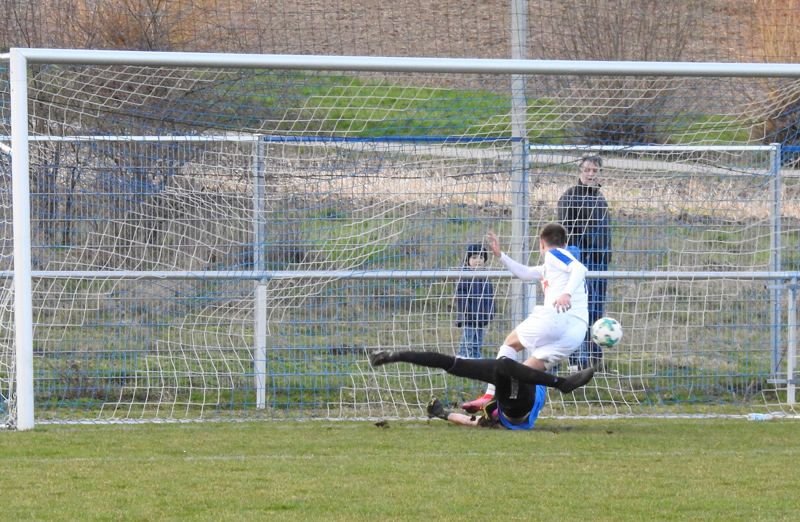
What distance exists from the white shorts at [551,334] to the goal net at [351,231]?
1142 mm

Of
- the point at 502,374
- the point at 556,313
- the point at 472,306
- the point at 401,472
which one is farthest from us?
the point at 472,306

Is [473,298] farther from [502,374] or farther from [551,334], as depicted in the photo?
[502,374]

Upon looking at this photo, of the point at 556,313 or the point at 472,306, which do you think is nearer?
the point at 556,313

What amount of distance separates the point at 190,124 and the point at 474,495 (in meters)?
4.92

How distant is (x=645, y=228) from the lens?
9219 millimetres

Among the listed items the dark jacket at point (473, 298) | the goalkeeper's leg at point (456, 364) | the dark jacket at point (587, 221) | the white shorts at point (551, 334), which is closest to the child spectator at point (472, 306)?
the dark jacket at point (473, 298)

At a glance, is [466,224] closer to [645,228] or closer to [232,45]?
[645,228]

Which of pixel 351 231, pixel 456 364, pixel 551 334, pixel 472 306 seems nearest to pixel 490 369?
pixel 456 364

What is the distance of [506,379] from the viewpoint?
7.07m

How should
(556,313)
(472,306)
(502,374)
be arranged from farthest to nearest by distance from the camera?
(472,306)
(556,313)
(502,374)

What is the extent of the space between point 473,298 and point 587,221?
47.1 inches

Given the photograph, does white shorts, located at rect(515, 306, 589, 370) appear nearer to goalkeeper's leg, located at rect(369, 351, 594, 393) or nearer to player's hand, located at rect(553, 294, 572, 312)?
player's hand, located at rect(553, 294, 572, 312)

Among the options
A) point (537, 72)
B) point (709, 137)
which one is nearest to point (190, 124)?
point (537, 72)

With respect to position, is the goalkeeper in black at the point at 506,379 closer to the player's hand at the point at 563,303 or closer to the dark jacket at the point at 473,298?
the player's hand at the point at 563,303
